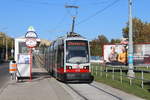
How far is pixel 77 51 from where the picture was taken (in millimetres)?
23406

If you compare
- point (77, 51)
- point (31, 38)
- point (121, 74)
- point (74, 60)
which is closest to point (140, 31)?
point (77, 51)

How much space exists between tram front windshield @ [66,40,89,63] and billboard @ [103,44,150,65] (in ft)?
59.0

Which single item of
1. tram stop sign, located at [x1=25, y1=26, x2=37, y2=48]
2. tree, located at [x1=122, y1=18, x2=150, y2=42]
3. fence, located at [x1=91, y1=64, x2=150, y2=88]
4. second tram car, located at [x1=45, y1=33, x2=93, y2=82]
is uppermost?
tree, located at [x1=122, y1=18, x2=150, y2=42]

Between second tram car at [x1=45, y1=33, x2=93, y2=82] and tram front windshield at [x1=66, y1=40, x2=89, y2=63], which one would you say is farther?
tram front windshield at [x1=66, y1=40, x2=89, y2=63]

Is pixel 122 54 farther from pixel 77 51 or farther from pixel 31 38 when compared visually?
pixel 31 38

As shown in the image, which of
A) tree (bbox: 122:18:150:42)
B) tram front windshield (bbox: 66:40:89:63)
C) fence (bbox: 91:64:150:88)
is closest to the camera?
fence (bbox: 91:64:150:88)

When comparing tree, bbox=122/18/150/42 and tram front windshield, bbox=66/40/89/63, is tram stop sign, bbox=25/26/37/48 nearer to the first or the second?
tram front windshield, bbox=66/40/89/63

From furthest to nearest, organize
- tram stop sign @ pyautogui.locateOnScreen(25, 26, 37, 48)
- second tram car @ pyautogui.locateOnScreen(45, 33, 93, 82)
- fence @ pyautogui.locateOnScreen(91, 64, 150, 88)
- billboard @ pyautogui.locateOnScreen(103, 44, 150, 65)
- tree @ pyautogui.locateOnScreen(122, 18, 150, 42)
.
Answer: tree @ pyautogui.locateOnScreen(122, 18, 150, 42)
billboard @ pyautogui.locateOnScreen(103, 44, 150, 65)
tram stop sign @ pyautogui.locateOnScreen(25, 26, 37, 48)
second tram car @ pyautogui.locateOnScreen(45, 33, 93, 82)
fence @ pyautogui.locateOnScreen(91, 64, 150, 88)

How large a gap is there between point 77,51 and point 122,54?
20.2m

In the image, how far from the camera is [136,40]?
92.6m

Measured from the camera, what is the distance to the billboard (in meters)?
42.6

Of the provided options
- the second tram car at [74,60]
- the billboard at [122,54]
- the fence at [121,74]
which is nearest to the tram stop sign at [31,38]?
the second tram car at [74,60]

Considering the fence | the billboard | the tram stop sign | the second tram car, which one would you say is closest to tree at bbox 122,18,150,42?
the billboard

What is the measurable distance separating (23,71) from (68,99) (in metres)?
11.3
